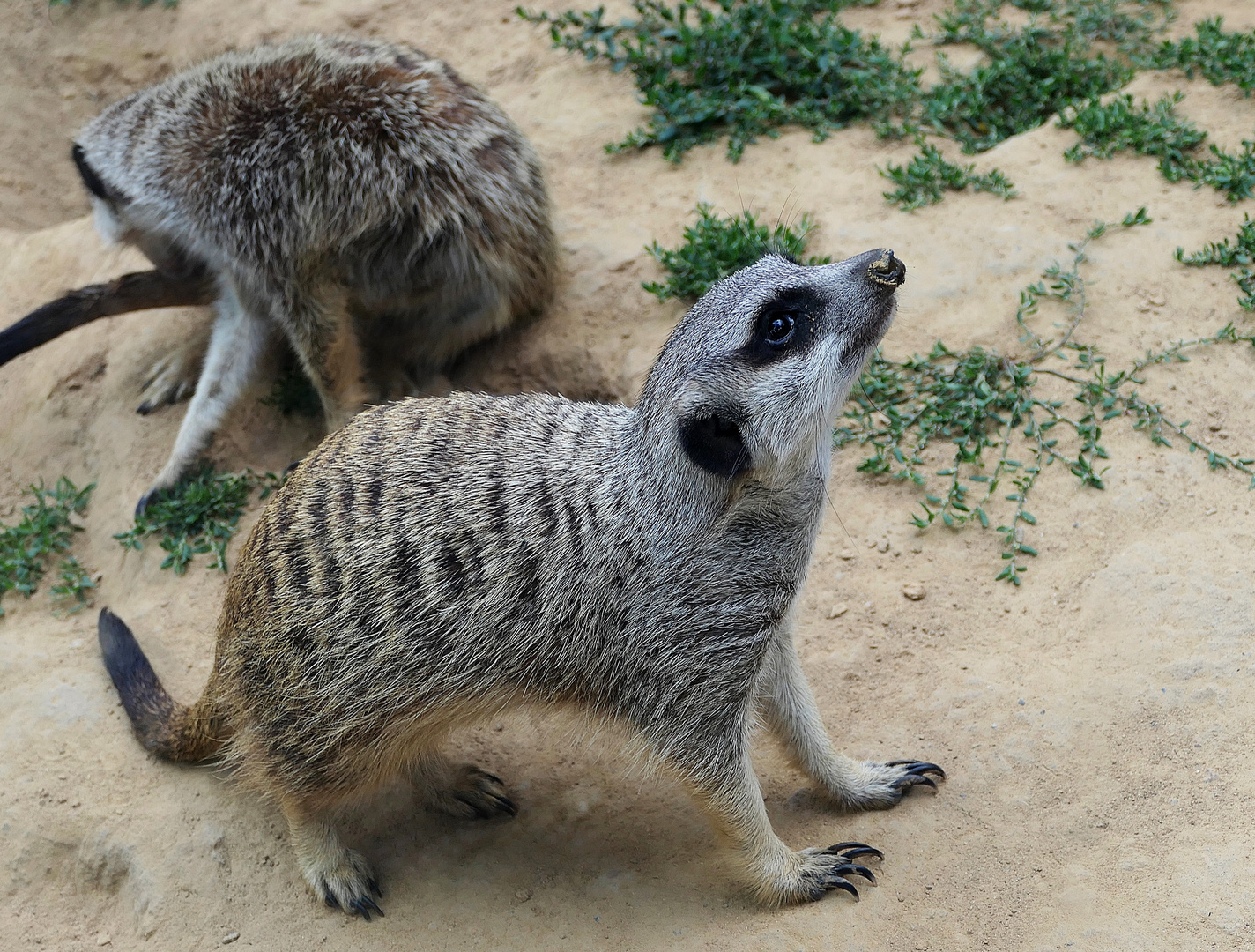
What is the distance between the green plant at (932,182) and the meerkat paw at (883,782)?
242cm

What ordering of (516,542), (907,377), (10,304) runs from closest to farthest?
(516,542)
(907,377)
(10,304)

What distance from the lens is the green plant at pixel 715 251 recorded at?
14.1 ft

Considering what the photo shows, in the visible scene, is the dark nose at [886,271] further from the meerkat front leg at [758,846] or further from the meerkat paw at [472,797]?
the meerkat paw at [472,797]

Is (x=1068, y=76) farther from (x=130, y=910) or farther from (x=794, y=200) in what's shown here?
(x=130, y=910)

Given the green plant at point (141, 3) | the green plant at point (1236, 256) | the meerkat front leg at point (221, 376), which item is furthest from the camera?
the green plant at point (141, 3)

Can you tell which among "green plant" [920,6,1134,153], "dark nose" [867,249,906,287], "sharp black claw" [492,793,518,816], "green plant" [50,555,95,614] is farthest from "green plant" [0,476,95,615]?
"green plant" [920,6,1134,153]

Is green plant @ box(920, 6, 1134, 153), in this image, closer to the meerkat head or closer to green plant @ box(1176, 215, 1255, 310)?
green plant @ box(1176, 215, 1255, 310)

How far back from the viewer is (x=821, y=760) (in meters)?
2.93

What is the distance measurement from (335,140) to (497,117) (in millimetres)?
776

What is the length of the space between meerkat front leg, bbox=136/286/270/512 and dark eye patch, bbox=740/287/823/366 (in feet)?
9.74

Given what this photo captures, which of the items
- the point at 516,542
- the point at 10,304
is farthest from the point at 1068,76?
the point at 10,304

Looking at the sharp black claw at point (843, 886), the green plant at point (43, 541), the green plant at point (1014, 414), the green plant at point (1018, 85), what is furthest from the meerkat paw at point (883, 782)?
the green plant at point (43, 541)

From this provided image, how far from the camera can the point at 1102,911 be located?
240 centimetres

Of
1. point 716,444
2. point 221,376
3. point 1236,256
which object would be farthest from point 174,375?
point 1236,256
